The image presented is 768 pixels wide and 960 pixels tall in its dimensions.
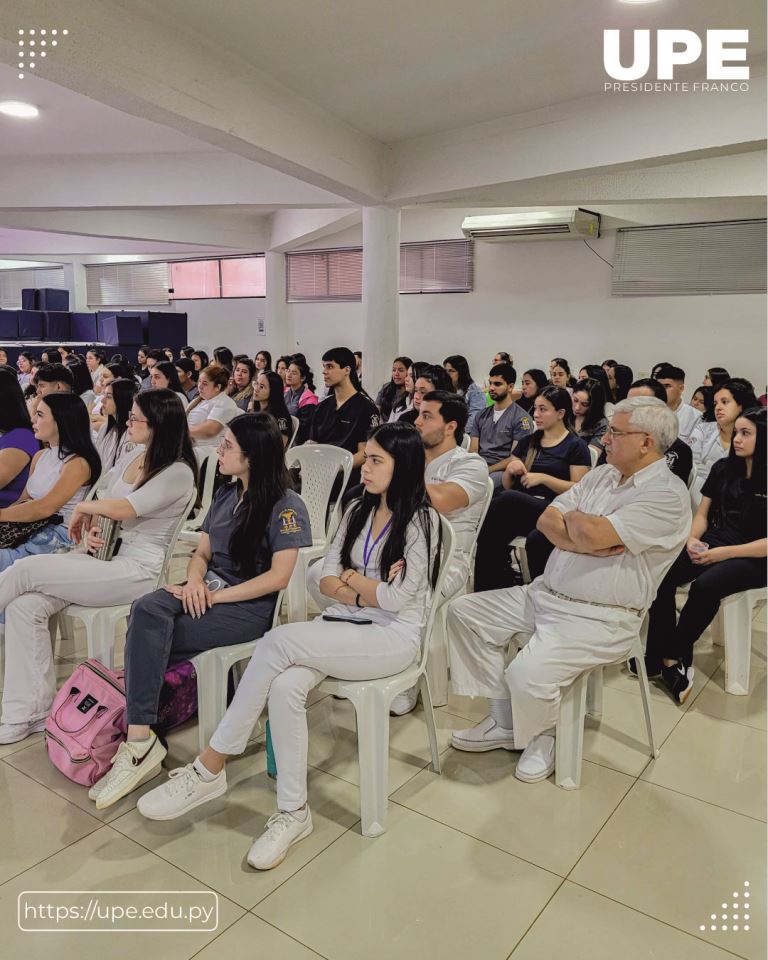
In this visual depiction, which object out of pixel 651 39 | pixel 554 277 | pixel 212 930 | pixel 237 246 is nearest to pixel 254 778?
pixel 212 930

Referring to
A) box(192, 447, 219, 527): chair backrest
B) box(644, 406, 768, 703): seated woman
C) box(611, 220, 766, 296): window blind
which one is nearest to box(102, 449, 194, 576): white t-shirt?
box(192, 447, 219, 527): chair backrest

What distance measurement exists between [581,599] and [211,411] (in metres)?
3.13

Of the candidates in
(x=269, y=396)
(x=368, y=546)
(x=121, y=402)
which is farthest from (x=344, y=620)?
(x=269, y=396)

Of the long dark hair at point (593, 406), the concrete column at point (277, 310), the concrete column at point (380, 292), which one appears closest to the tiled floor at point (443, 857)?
the long dark hair at point (593, 406)

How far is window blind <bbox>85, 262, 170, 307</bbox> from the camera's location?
41.4 ft

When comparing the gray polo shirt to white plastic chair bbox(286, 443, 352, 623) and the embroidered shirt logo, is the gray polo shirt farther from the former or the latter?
the embroidered shirt logo

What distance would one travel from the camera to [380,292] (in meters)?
6.38

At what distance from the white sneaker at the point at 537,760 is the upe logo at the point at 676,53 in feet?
11.6

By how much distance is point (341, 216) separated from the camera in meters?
8.38

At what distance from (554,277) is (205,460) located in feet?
19.0

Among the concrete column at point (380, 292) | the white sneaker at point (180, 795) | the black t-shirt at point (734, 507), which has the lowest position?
the white sneaker at point (180, 795)

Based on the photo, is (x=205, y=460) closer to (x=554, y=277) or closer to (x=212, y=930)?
(x=212, y=930)

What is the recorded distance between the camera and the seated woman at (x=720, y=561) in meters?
2.90

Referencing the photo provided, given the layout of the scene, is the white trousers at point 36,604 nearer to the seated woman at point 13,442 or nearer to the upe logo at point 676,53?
the seated woman at point 13,442
